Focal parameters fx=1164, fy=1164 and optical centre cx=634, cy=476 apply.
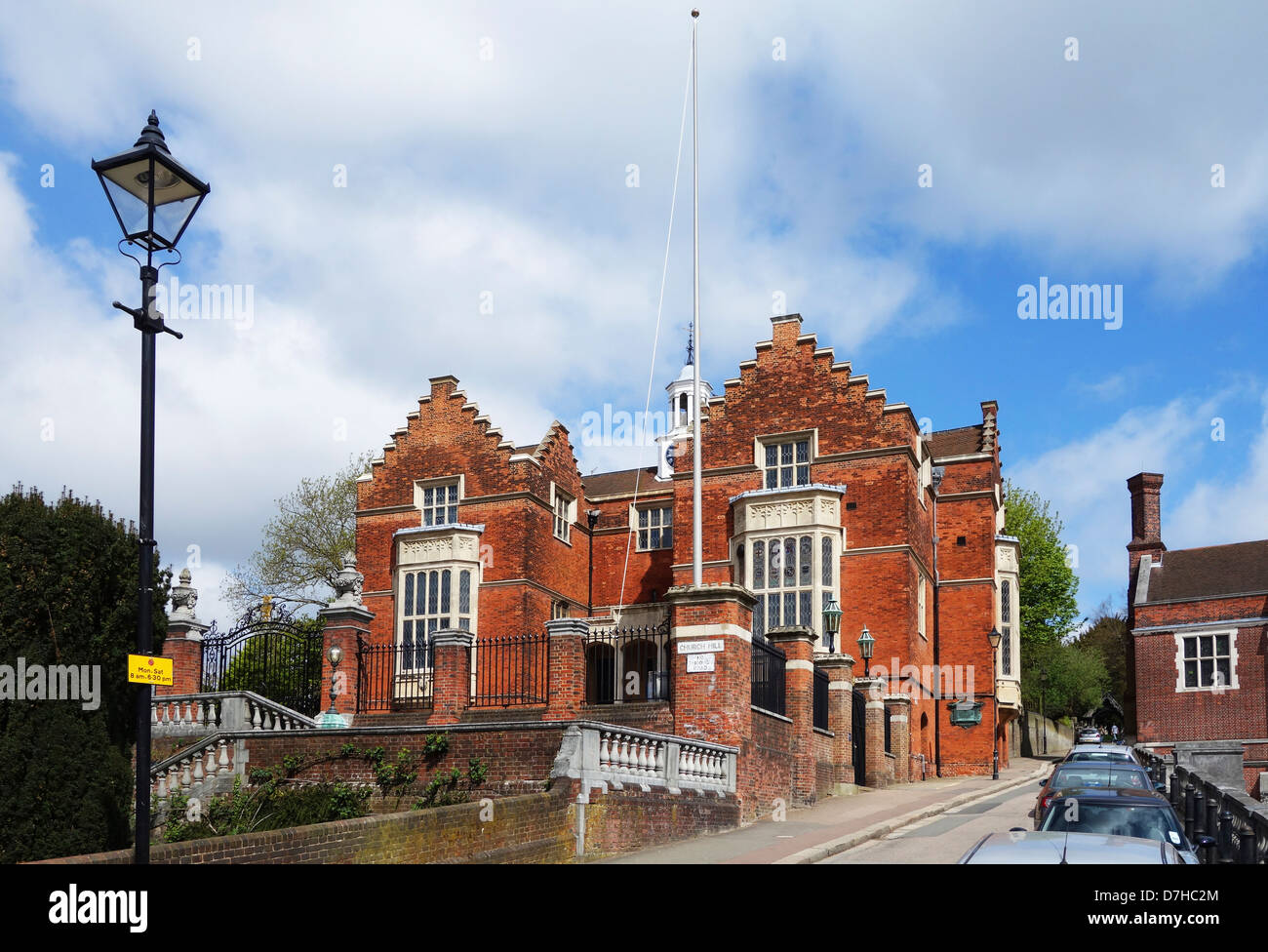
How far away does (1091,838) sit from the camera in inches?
305

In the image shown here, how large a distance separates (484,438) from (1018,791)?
19.4 m

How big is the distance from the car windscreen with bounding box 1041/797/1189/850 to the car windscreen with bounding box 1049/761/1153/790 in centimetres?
432

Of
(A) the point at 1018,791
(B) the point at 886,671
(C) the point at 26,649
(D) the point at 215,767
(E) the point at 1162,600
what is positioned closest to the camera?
(C) the point at 26,649

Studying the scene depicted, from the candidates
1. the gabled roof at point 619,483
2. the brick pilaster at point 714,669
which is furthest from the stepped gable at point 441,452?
the brick pilaster at point 714,669

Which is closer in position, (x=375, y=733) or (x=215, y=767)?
(x=375, y=733)

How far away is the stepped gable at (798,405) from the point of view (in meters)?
34.8

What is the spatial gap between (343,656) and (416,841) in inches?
458

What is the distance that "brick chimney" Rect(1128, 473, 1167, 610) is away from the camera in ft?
170

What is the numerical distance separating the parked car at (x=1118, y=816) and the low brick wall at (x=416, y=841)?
5861mm

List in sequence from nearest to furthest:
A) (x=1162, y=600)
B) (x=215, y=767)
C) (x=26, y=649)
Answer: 1. (x=26, y=649)
2. (x=215, y=767)
3. (x=1162, y=600)

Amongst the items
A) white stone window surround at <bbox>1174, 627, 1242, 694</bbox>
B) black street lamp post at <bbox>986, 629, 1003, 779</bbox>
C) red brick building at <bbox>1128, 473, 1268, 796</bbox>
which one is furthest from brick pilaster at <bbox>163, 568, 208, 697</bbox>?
white stone window surround at <bbox>1174, 627, 1242, 694</bbox>

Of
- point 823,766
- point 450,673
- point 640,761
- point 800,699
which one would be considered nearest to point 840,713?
point 823,766
